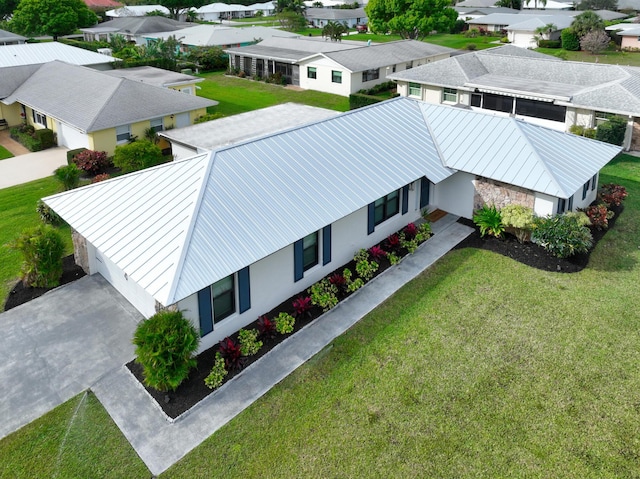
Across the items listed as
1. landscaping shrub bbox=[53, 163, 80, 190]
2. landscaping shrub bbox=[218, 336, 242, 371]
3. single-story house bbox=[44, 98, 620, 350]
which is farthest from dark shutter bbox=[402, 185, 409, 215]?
landscaping shrub bbox=[53, 163, 80, 190]

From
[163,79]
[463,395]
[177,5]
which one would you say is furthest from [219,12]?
[463,395]

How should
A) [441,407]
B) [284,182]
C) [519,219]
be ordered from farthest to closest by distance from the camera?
[519,219], [284,182], [441,407]

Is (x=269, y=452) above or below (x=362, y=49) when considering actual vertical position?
below

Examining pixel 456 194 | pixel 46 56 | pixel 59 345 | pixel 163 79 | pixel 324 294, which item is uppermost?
pixel 46 56

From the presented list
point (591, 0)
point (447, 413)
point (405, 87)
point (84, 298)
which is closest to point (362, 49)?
point (405, 87)

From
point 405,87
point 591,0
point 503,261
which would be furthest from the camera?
point 591,0

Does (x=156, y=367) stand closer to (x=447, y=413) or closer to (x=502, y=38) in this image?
(x=447, y=413)

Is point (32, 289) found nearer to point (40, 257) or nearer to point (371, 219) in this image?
point (40, 257)

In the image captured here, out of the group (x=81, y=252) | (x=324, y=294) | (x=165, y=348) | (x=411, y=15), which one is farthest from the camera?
(x=411, y=15)
